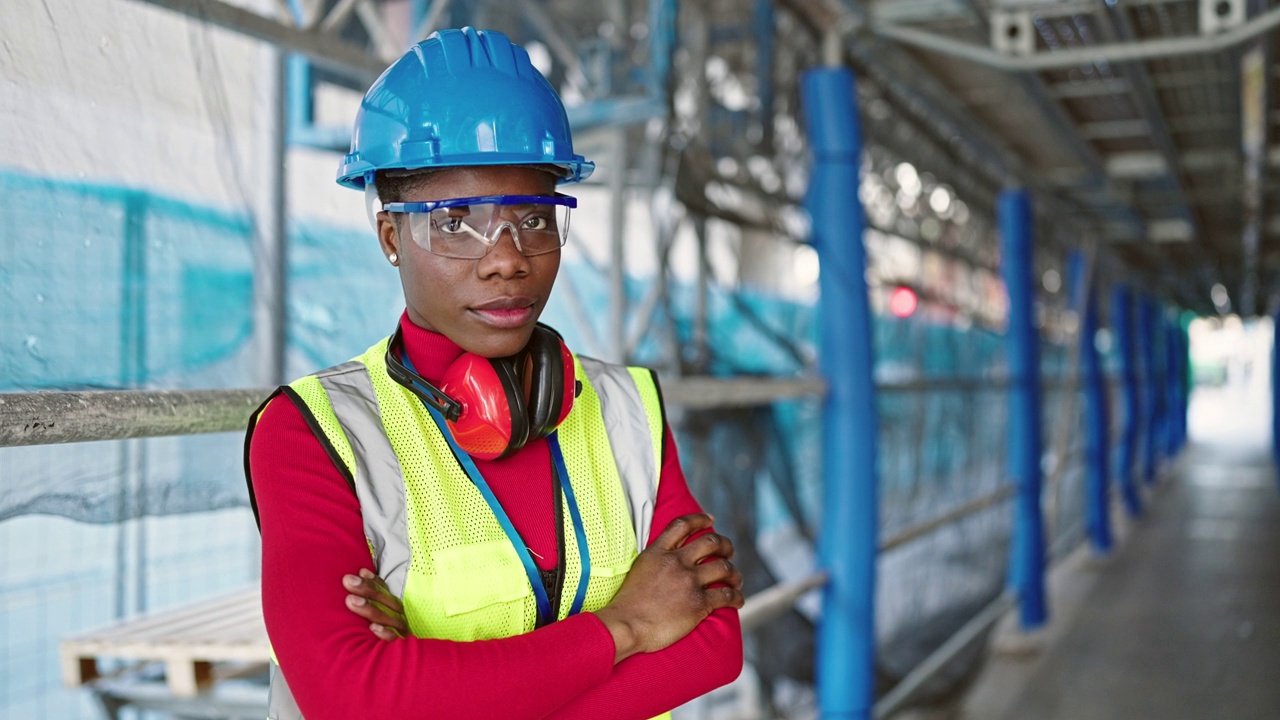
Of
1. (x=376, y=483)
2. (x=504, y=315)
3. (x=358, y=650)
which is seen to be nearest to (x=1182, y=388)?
(x=504, y=315)

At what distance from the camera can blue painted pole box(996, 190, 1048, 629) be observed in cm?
736

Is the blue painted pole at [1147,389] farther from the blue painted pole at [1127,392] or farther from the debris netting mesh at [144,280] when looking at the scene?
the debris netting mesh at [144,280]

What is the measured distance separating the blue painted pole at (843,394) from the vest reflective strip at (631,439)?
2.52 metres

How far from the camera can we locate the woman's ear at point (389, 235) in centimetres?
145

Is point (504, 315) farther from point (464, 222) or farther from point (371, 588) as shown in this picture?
point (371, 588)

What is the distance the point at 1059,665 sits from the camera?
704 cm

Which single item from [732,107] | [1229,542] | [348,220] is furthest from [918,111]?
[1229,542]

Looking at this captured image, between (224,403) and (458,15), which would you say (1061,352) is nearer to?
(458,15)

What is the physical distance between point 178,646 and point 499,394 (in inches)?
39.8

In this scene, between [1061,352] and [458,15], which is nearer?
[458,15]

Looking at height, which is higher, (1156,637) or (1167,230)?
(1167,230)

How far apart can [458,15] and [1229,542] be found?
11.5 m

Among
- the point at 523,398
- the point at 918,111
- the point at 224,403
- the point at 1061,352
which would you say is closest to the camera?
the point at 523,398

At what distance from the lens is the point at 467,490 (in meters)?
1.39
